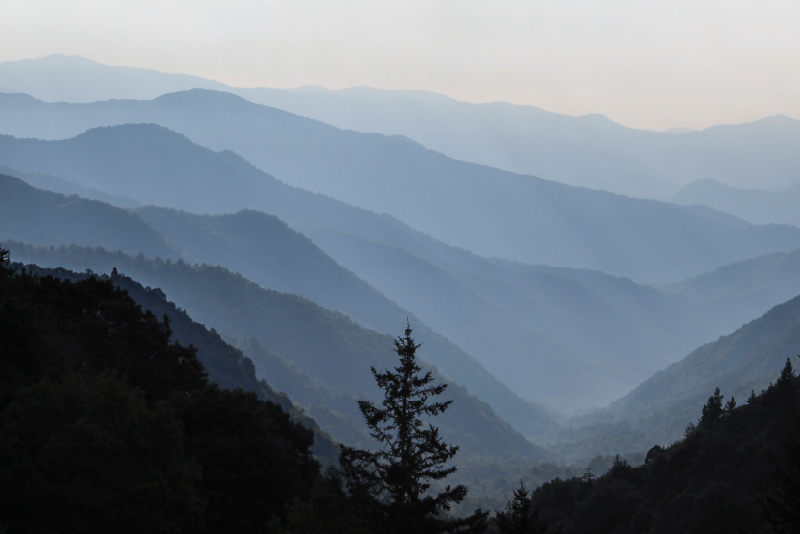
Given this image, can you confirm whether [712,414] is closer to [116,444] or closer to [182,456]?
[182,456]

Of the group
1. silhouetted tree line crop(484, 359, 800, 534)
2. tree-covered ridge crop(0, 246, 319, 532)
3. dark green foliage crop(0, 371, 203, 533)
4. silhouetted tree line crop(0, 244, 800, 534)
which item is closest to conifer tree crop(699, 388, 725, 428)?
silhouetted tree line crop(484, 359, 800, 534)

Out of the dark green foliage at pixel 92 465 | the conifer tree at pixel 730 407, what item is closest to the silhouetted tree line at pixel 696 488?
the conifer tree at pixel 730 407

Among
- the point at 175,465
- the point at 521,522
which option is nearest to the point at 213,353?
the point at 175,465

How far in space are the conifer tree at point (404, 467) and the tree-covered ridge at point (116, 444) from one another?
153 inches

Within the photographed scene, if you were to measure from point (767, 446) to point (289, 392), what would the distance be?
165 metres

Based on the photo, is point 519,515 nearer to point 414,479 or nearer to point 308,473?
point 414,479

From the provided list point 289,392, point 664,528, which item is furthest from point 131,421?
point 289,392

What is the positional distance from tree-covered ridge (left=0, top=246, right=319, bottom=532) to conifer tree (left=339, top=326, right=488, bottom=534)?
389 centimetres

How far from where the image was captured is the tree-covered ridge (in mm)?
21562

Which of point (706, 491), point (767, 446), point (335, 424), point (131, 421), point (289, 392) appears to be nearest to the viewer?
point (131, 421)

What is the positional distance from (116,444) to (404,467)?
376 inches

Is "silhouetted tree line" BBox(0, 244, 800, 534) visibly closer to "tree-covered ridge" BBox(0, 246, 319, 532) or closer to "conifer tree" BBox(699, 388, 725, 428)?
"tree-covered ridge" BBox(0, 246, 319, 532)

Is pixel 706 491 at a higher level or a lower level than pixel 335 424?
lower

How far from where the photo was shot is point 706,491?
4084cm
